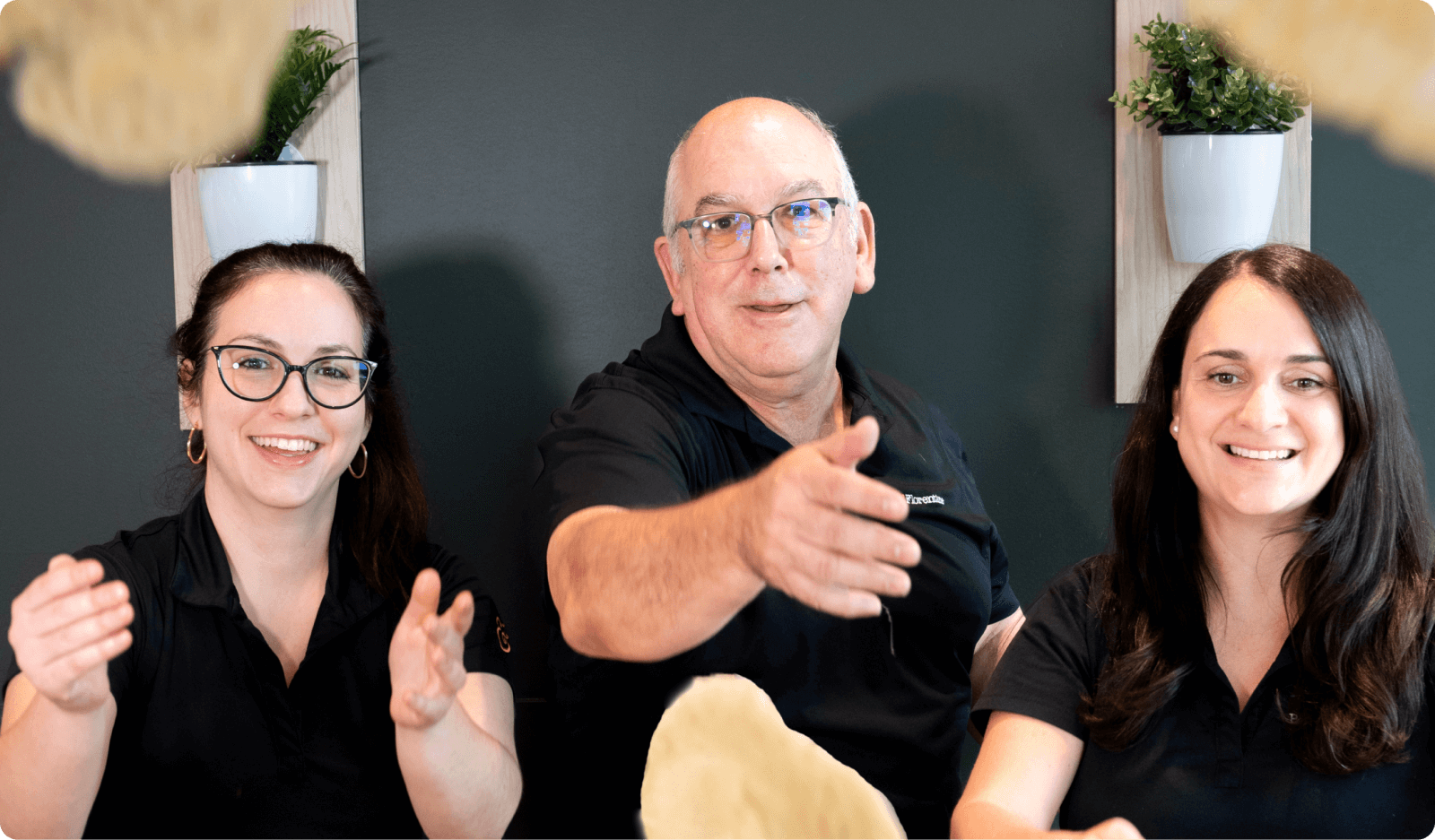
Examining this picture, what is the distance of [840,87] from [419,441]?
37.9 inches

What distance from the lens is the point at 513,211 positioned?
82.7 inches

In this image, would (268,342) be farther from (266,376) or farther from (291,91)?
(291,91)

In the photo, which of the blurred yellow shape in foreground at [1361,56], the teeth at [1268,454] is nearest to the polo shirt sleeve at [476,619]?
the teeth at [1268,454]

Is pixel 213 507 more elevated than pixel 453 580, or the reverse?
pixel 213 507

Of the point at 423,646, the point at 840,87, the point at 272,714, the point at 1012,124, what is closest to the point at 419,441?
the point at 272,714

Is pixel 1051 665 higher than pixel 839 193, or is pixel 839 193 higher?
pixel 839 193

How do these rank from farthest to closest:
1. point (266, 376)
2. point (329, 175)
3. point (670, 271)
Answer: point (329, 175)
point (670, 271)
point (266, 376)

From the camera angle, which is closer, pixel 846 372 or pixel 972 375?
pixel 846 372

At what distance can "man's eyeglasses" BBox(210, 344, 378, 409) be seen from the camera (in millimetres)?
A: 1643

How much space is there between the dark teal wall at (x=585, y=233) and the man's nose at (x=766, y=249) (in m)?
0.42

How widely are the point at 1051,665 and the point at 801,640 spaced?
0.36 meters

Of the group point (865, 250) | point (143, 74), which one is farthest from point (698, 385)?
point (143, 74)

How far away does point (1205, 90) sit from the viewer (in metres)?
1.94

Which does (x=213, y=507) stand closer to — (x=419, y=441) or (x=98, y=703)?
(x=98, y=703)
